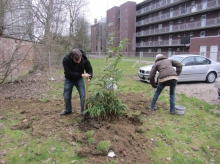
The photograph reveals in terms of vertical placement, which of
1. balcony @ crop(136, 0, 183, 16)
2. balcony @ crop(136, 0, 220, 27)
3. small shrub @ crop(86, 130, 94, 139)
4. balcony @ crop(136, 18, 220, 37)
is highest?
balcony @ crop(136, 0, 183, 16)

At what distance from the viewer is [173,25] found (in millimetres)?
36219

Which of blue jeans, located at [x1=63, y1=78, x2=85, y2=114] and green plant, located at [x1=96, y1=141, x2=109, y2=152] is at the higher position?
blue jeans, located at [x1=63, y1=78, x2=85, y2=114]

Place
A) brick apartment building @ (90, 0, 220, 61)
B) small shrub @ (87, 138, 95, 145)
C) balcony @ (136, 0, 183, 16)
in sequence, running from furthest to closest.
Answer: balcony @ (136, 0, 183, 16) < brick apartment building @ (90, 0, 220, 61) < small shrub @ (87, 138, 95, 145)

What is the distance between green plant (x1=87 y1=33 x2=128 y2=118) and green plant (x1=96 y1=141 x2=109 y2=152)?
770mm

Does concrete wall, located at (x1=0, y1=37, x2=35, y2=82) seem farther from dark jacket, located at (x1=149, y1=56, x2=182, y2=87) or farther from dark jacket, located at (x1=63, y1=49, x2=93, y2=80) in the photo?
dark jacket, located at (x1=149, y1=56, x2=182, y2=87)

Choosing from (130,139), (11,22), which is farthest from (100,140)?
(11,22)

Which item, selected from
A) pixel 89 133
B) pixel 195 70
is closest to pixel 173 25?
pixel 195 70

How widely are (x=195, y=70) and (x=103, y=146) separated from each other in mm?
8287

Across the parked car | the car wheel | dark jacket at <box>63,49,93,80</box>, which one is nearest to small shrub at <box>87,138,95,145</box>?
dark jacket at <box>63,49,93,80</box>

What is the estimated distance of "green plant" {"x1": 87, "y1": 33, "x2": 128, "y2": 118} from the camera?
4.04m

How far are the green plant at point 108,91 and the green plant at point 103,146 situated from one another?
0.77 m

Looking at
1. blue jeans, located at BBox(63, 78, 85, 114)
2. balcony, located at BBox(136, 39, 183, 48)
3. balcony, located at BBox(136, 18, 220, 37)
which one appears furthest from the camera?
balcony, located at BBox(136, 39, 183, 48)

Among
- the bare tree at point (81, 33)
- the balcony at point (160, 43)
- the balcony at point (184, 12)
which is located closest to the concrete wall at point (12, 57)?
the bare tree at point (81, 33)

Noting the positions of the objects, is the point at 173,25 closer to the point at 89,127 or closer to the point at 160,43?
the point at 160,43
